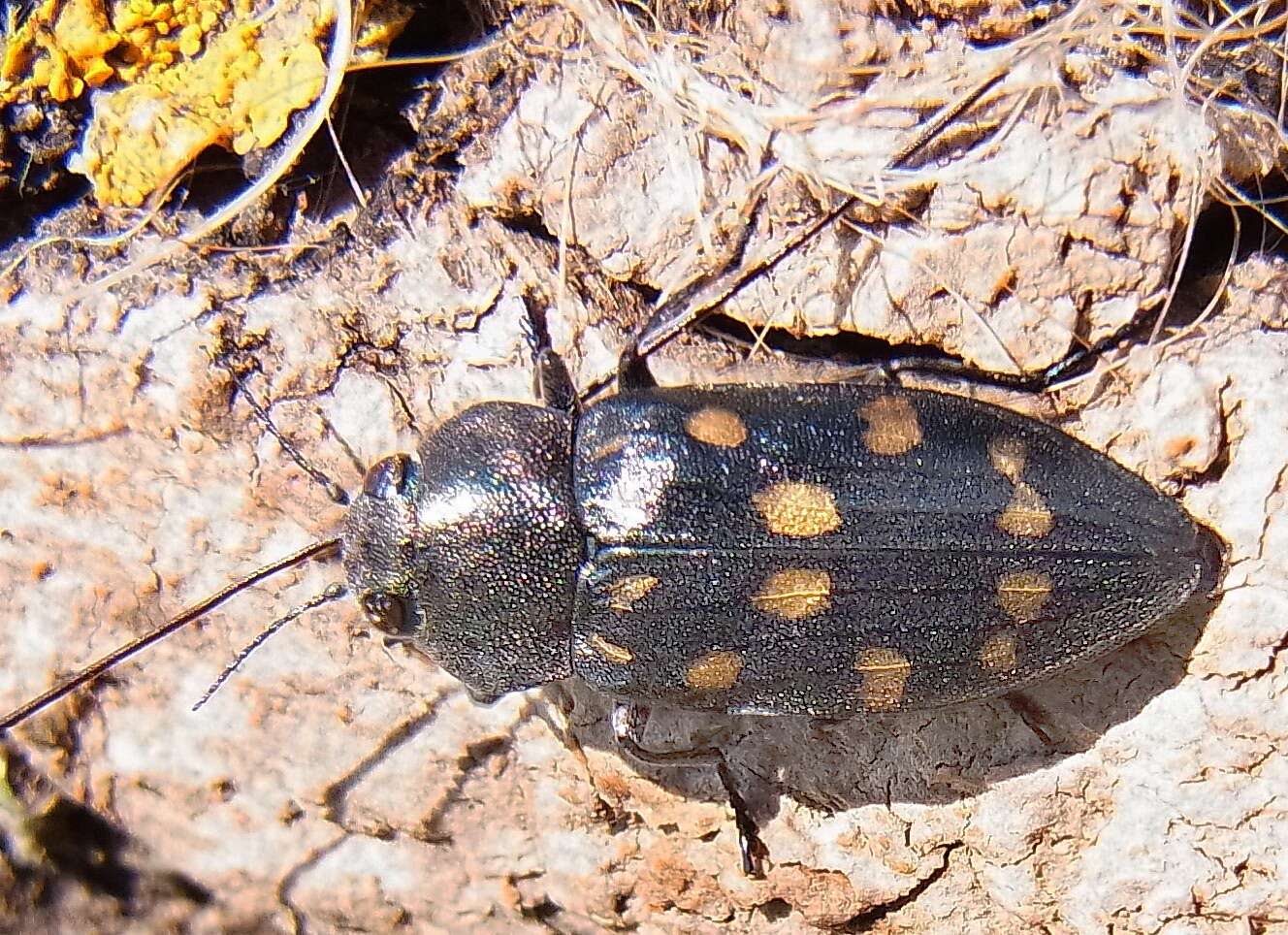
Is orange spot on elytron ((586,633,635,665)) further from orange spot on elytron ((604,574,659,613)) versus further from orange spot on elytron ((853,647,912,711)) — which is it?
orange spot on elytron ((853,647,912,711))

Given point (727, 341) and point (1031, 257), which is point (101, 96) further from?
point (1031, 257)

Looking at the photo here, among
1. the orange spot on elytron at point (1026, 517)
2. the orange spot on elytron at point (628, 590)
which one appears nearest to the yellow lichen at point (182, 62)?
the orange spot on elytron at point (628, 590)

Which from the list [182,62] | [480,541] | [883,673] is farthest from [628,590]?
[182,62]

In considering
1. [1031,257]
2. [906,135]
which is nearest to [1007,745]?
[1031,257]

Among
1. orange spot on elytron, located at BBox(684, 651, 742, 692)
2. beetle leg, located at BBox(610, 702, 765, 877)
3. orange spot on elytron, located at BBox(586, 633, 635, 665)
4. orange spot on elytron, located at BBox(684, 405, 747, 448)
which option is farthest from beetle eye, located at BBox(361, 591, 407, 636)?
orange spot on elytron, located at BBox(684, 405, 747, 448)

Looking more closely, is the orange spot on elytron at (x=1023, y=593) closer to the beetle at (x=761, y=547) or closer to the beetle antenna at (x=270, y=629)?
the beetle at (x=761, y=547)
